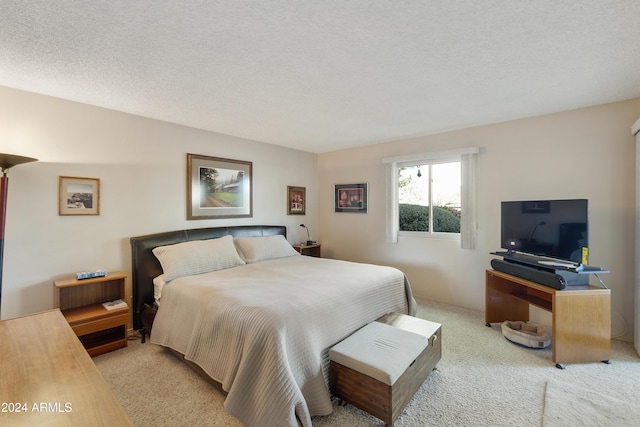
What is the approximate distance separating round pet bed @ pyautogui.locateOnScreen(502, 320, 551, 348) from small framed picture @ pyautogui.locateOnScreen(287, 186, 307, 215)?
10.8ft

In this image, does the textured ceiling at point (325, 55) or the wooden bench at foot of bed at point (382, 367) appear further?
the wooden bench at foot of bed at point (382, 367)

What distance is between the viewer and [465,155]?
3545 millimetres

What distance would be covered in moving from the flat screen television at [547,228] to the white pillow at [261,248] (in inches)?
107

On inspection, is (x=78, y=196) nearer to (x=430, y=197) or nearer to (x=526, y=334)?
(x=430, y=197)

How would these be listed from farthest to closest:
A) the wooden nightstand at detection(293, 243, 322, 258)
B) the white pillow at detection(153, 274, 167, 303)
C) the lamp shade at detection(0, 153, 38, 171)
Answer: the wooden nightstand at detection(293, 243, 322, 258)
the white pillow at detection(153, 274, 167, 303)
the lamp shade at detection(0, 153, 38, 171)

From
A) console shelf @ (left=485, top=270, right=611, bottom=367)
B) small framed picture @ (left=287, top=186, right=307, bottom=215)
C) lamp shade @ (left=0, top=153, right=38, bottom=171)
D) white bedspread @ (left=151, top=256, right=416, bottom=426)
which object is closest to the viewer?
white bedspread @ (left=151, top=256, right=416, bottom=426)

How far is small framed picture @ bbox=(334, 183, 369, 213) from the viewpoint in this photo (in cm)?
463

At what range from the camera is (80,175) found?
2.71 metres

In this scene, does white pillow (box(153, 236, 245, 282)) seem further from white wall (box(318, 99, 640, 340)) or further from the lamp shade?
white wall (box(318, 99, 640, 340))

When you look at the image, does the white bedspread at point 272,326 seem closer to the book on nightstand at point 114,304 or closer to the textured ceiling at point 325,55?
the book on nightstand at point 114,304

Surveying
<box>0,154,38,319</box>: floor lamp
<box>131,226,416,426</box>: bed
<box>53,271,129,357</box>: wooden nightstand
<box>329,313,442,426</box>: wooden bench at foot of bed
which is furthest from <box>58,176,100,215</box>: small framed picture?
<box>329,313,442,426</box>: wooden bench at foot of bed

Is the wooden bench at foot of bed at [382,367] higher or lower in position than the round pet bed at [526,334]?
higher

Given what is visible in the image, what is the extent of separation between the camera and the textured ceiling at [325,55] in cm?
146

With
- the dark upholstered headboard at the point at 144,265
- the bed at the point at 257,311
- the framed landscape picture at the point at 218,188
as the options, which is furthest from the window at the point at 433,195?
the dark upholstered headboard at the point at 144,265
